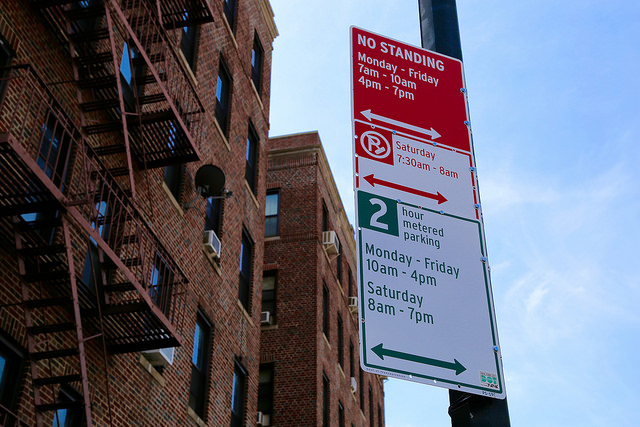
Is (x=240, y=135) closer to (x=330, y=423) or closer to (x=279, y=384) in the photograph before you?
(x=279, y=384)

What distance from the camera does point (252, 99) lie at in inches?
882

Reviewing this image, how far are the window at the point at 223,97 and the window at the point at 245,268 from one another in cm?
286

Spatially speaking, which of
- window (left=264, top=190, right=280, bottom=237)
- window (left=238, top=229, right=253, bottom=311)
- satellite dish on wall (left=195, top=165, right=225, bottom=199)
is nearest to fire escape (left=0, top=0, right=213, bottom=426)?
satellite dish on wall (left=195, top=165, right=225, bottom=199)

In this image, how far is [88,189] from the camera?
10.1m

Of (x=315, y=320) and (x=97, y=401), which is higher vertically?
(x=315, y=320)

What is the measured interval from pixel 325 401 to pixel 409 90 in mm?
23628

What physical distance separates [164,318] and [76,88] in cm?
388

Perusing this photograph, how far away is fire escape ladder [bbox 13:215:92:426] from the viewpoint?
9578 millimetres

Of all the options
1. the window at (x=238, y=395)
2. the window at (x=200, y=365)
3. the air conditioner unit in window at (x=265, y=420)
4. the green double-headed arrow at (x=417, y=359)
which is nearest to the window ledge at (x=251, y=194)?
the window at (x=238, y=395)

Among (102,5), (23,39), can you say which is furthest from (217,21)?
(23,39)

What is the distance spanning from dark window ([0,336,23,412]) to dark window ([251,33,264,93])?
14.7 meters

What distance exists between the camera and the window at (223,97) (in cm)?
1956

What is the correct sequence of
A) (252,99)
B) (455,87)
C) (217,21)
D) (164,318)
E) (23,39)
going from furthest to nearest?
(252,99), (217,21), (164,318), (23,39), (455,87)

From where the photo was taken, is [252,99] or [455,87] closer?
Answer: [455,87]
